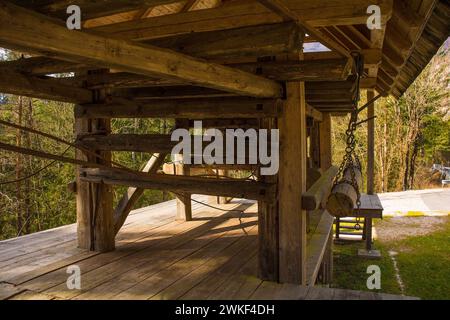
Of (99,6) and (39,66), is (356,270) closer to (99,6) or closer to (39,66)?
(39,66)

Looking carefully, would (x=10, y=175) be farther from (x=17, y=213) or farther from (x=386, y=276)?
(x=386, y=276)

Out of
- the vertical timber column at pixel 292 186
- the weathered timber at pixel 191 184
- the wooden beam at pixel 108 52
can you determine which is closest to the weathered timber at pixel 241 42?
the wooden beam at pixel 108 52

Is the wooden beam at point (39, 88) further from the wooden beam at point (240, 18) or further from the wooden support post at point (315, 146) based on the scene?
the wooden support post at point (315, 146)

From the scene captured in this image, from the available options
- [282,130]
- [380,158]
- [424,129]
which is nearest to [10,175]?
[282,130]

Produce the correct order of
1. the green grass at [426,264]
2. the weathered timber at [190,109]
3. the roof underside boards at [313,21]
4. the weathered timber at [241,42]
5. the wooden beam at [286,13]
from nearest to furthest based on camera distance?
the roof underside boards at [313,21], the wooden beam at [286,13], the weathered timber at [241,42], the weathered timber at [190,109], the green grass at [426,264]

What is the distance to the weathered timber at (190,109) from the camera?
4004mm

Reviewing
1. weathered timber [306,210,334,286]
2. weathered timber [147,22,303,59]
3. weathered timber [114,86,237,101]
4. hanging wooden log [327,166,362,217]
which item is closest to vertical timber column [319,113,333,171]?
weathered timber [306,210,334,286]

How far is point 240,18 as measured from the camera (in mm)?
3160

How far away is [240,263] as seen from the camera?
15.9ft

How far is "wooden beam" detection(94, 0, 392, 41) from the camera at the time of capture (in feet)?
8.32

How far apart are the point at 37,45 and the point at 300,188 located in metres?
2.86

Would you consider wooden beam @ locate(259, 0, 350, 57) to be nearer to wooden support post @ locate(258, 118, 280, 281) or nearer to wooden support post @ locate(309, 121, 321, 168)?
wooden support post @ locate(258, 118, 280, 281)

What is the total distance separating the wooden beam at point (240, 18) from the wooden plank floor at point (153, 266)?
260 centimetres

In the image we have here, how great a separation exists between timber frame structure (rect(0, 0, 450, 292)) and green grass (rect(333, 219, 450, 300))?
379cm
